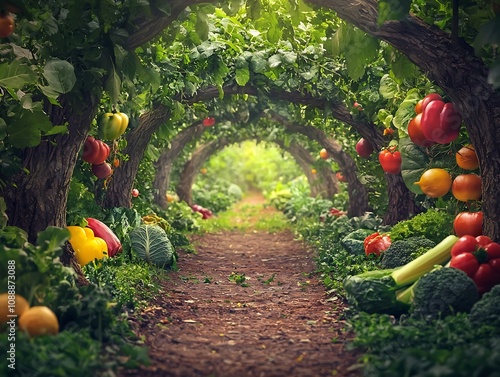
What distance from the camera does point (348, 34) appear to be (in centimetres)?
685

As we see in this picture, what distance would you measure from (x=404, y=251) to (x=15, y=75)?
4.38 metres

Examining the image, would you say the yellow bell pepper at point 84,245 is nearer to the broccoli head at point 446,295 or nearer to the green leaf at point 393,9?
the broccoli head at point 446,295

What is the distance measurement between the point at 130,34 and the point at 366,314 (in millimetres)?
3227

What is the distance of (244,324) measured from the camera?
643 cm

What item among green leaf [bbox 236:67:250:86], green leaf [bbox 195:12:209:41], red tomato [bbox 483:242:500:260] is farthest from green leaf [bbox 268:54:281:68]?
red tomato [bbox 483:242:500:260]

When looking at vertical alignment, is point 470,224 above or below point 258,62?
below

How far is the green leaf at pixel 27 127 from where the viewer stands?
5992 mm

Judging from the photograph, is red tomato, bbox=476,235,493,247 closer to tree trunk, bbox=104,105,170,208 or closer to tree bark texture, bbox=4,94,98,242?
tree bark texture, bbox=4,94,98,242

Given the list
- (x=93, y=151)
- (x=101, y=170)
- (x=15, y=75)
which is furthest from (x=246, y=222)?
(x=15, y=75)

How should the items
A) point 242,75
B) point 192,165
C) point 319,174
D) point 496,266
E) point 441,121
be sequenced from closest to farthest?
point 496,266 → point 441,121 → point 242,75 → point 319,174 → point 192,165

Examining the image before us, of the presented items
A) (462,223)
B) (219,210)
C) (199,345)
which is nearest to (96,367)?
(199,345)

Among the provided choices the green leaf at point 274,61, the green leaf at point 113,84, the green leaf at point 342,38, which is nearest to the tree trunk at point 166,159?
the green leaf at point 274,61

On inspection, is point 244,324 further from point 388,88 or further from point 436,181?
point 388,88

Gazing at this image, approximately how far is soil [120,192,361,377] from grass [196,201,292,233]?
6.58 meters
